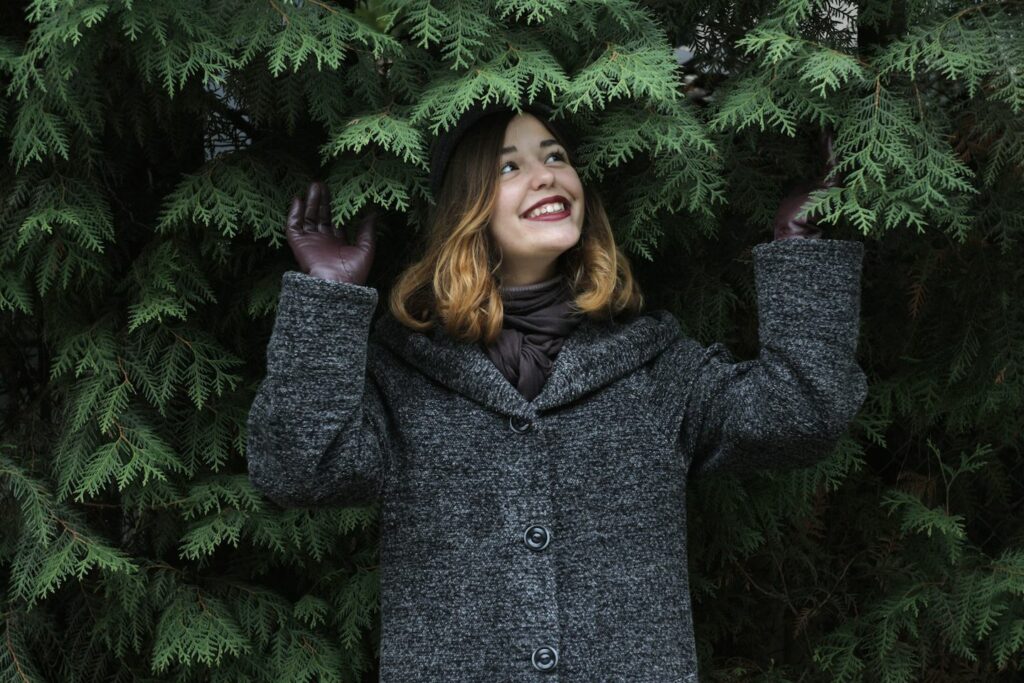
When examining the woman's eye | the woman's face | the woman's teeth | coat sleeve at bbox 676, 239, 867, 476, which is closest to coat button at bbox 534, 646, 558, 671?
coat sleeve at bbox 676, 239, 867, 476

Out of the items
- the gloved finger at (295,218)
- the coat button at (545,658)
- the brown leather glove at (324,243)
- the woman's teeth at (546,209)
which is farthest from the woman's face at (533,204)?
the coat button at (545,658)

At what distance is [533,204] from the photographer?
236 centimetres

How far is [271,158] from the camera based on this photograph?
2.70 metres

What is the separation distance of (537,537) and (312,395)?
1.65 ft

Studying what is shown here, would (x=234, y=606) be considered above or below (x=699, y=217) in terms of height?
below

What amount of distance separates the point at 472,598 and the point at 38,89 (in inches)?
55.8

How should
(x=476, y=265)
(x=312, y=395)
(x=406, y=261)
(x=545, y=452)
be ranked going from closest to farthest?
(x=312, y=395) < (x=545, y=452) < (x=476, y=265) < (x=406, y=261)

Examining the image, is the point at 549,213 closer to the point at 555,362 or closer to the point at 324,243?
the point at 555,362

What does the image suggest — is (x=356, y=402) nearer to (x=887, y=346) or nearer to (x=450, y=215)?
(x=450, y=215)

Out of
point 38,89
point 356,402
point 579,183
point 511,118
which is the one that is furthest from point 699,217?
point 38,89

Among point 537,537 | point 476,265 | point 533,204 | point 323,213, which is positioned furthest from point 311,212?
point 537,537

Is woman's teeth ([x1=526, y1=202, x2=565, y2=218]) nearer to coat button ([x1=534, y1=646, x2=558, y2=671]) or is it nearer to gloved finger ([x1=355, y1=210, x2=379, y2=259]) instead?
gloved finger ([x1=355, y1=210, x2=379, y2=259])

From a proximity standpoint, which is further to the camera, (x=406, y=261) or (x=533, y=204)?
(x=406, y=261)

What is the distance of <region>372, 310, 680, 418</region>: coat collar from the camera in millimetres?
2258
